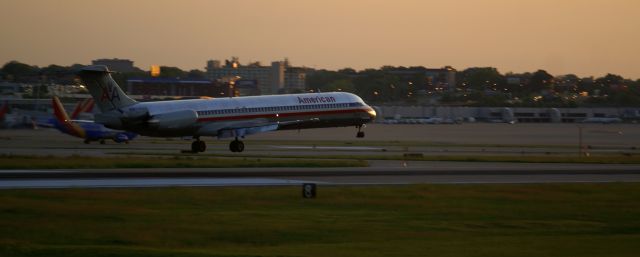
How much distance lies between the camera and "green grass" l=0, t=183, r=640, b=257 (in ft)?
68.0

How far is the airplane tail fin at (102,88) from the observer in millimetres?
59688

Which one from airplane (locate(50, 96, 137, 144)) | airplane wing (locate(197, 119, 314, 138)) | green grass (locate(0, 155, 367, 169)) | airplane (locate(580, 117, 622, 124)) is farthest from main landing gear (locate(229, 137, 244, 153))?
airplane (locate(580, 117, 622, 124))

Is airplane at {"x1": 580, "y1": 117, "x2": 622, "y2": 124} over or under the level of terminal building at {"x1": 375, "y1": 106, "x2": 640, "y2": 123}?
under

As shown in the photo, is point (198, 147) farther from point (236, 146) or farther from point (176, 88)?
point (176, 88)

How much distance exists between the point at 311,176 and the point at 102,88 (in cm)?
2362

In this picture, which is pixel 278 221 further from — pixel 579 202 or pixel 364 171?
pixel 364 171

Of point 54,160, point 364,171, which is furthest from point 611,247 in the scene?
point 54,160

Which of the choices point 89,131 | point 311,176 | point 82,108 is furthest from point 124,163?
point 82,108

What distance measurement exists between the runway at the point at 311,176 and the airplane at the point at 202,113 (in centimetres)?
1596

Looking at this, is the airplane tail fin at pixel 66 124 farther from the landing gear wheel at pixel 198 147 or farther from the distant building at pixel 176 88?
the distant building at pixel 176 88

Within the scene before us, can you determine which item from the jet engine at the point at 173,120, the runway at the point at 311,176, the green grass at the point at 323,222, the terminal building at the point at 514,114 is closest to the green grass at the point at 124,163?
the runway at the point at 311,176

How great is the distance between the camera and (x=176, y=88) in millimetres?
142000

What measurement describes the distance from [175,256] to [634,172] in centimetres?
3228

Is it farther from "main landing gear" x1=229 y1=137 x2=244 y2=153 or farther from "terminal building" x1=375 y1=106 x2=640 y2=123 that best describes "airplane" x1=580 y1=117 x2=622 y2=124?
"main landing gear" x1=229 y1=137 x2=244 y2=153
